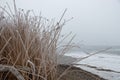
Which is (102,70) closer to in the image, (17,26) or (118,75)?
(118,75)

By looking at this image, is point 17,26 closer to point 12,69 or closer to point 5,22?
point 5,22

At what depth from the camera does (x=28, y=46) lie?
1219 millimetres

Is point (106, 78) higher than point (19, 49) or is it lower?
lower

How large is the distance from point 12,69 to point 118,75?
1172 mm

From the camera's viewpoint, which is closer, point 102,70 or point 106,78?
point 106,78

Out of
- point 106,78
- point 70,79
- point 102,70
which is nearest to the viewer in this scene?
point 70,79

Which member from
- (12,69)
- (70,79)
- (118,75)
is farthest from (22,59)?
(118,75)

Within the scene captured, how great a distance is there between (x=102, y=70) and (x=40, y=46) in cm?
107

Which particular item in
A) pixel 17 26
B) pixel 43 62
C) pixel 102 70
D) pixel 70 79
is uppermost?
pixel 17 26

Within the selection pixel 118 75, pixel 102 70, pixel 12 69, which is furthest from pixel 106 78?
pixel 12 69

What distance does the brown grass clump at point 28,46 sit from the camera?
3.90ft

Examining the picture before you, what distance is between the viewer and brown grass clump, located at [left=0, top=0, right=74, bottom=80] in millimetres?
1189

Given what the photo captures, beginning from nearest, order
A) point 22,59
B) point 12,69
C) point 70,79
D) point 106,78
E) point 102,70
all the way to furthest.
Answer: point 12,69 → point 22,59 → point 70,79 → point 106,78 → point 102,70

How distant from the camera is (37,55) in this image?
127cm
